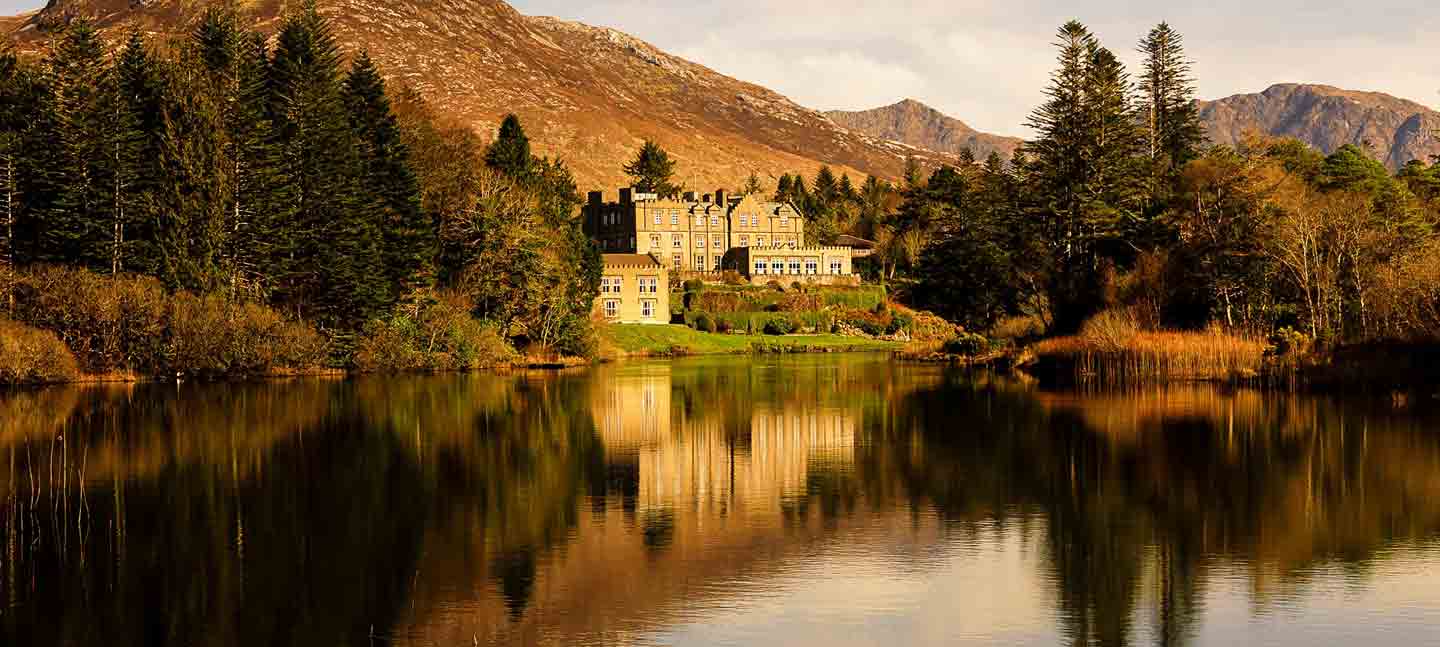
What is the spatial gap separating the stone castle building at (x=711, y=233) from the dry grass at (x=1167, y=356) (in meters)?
64.9

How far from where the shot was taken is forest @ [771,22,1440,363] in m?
49.3

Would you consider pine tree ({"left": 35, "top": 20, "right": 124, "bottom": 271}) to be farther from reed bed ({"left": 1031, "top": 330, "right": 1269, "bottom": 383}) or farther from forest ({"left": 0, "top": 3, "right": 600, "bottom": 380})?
reed bed ({"left": 1031, "top": 330, "right": 1269, "bottom": 383})

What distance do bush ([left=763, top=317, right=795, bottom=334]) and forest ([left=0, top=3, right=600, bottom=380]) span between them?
2483 centimetres

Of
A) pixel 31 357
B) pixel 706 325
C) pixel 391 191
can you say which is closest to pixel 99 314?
pixel 31 357

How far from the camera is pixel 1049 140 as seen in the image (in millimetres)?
71062

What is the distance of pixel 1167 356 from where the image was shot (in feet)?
163

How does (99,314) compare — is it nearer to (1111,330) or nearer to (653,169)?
(1111,330)

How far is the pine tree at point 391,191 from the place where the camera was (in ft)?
230

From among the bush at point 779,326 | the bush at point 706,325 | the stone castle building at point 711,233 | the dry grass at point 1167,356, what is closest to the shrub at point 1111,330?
the dry grass at point 1167,356

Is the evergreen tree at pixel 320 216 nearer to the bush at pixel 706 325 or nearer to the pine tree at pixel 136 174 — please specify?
the pine tree at pixel 136 174

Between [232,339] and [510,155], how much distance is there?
30.4 metres

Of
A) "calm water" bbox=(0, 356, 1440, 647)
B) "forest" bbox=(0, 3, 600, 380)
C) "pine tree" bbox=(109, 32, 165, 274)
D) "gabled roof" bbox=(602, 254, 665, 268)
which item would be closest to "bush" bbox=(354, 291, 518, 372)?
"forest" bbox=(0, 3, 600, 380)

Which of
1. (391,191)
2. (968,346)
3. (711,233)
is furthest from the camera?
(711,233)

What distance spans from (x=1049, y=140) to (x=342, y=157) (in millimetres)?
35282
